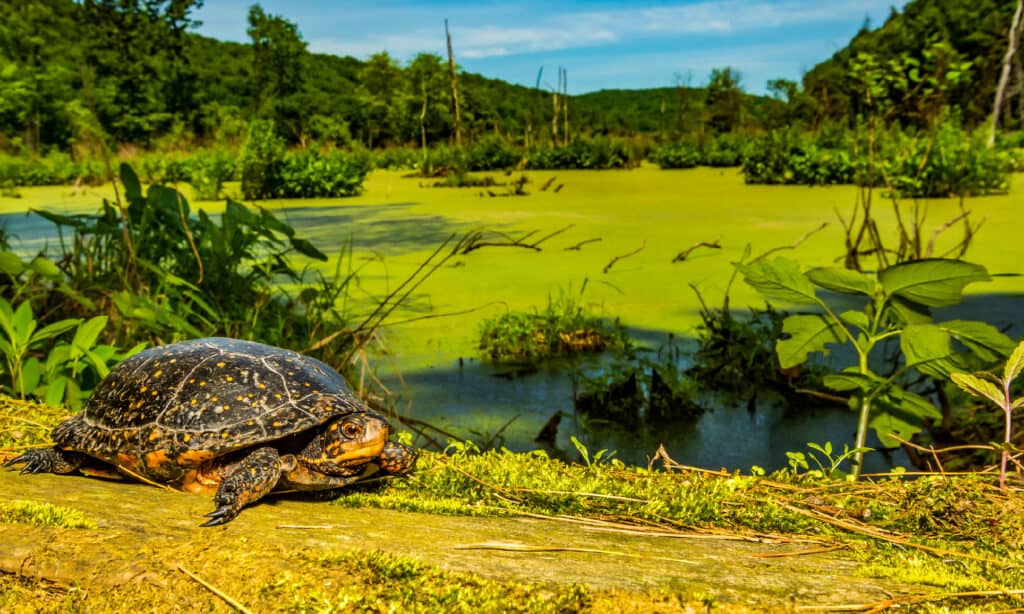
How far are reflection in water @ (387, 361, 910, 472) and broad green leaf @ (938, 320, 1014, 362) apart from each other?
0.70 metres

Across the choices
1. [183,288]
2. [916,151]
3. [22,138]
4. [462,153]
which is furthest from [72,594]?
[22,138]

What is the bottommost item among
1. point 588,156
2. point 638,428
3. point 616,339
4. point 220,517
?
point 638,428

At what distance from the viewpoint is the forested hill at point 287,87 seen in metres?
18.2

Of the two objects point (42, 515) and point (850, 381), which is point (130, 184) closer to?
point (42, 515)

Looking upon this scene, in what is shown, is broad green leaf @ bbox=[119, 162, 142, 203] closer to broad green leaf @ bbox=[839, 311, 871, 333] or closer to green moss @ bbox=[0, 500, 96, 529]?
green moss @ bbox=[0, 500, 96, 529]

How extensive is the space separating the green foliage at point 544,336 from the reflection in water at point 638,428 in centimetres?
30

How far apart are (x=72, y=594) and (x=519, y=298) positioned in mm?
3185

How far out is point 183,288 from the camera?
294 cm

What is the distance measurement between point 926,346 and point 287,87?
31.0 m

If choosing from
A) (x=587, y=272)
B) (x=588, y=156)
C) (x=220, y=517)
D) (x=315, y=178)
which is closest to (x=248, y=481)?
(x=220, y=517)

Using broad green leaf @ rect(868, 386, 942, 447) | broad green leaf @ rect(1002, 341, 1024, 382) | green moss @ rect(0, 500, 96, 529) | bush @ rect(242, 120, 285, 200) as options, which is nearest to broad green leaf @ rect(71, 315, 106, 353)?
green moss @ rect(0, 500, 96, 529)

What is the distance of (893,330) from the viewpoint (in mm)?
1797

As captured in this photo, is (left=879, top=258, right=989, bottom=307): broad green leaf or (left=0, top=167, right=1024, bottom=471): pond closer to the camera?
(left=879, top=258, right=989, bottom=307): broad green leaf

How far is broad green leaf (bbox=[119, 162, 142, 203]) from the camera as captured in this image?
3.04 m
